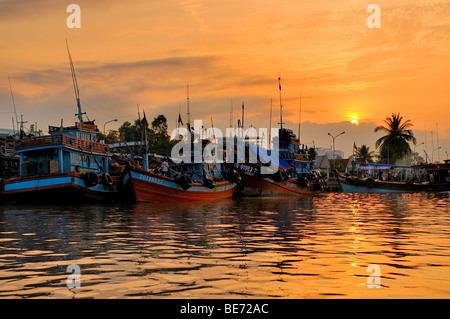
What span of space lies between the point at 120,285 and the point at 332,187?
9798 cm

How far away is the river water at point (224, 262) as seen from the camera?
9406 mm

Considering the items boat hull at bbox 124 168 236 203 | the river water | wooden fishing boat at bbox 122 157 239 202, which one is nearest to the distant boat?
wooden fishing boat at bbox 122 157 239 202

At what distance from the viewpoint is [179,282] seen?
10031 mm

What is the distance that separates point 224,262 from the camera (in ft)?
40.7

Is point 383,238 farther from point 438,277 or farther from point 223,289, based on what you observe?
point 223,289

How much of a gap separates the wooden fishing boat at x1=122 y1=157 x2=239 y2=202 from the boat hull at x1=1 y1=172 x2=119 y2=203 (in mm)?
3311

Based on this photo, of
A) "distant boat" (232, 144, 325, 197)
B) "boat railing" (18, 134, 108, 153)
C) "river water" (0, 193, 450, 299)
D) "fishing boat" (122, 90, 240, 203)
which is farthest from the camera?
"distant boat" (232, 144, 325, 197)

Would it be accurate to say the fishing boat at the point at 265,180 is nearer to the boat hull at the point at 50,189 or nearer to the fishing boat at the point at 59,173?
the fishing boat at the point at 59,173

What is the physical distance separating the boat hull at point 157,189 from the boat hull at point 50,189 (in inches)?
138

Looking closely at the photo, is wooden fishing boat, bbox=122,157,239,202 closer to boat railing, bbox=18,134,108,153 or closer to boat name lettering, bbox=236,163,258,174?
boat railing, bbox=18,134,108,153

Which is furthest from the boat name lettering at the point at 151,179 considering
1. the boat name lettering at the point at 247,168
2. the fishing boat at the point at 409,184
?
the fishing boat at the point at 409,184

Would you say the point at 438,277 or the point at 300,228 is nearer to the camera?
the point at 438,277

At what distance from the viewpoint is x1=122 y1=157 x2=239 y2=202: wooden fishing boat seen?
132ft
